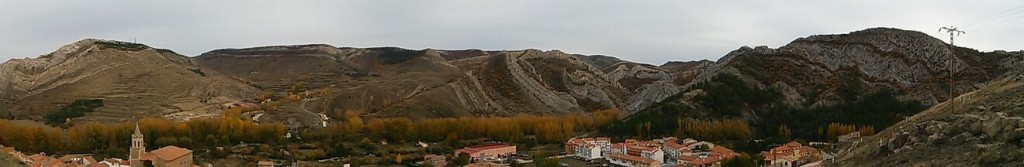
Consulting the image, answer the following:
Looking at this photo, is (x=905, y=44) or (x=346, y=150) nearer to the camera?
(x=346, y=150)

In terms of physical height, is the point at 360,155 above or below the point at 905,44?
below

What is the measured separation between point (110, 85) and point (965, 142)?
7334 centimetres

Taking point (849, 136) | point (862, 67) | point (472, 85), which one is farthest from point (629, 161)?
point (472, 85)

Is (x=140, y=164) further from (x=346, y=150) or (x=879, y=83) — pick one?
(x=879, y=83)

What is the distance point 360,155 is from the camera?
162ft

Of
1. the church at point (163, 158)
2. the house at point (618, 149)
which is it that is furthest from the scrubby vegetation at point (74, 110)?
the house at point (618, 149)

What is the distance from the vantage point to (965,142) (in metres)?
17.9

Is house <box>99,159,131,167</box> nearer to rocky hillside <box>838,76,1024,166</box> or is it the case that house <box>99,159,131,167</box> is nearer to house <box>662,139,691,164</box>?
house <box>662,139,691,164</box>

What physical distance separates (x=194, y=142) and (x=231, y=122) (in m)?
3.62

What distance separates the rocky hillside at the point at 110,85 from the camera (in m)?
67.4

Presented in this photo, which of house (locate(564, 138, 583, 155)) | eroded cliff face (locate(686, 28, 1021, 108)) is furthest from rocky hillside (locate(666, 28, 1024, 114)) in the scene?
house (locate(564, 138, 583, 155))

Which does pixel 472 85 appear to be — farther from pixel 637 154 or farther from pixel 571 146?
pixel 637 154

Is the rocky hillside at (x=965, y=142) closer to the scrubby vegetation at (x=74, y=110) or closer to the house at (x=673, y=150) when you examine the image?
the house at (x=673, y=150)

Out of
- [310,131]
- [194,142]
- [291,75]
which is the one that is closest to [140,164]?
[194,142]
